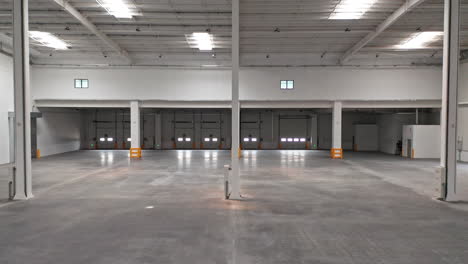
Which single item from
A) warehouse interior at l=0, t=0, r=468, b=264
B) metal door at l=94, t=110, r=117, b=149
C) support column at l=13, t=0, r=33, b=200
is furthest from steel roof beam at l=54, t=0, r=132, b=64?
metal door at l=94, t=110, r=117, b=149

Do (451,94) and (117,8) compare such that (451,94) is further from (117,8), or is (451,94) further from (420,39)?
(117,8)

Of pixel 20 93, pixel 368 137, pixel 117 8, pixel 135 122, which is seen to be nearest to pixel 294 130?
pixel 368 137

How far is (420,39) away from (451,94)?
37.4 ft

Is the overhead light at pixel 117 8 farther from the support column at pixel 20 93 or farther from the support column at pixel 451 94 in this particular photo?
the support column at pixel 451 94

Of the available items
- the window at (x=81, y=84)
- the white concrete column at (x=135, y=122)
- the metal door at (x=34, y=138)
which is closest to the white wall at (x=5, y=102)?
the metal door at (x=34, y=138)

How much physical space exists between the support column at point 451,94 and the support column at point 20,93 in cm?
1456

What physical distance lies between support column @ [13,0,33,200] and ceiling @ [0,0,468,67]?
4176mm

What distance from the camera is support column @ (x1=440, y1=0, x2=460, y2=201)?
10883 millimetres

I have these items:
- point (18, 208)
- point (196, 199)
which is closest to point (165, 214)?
point (196, 199)

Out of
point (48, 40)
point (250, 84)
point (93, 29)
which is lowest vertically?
point (250, 84)

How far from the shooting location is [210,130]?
36469 millimetres

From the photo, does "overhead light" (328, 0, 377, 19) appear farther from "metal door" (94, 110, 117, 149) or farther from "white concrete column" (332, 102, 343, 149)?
"metal door" (94, 110, 117, 149)

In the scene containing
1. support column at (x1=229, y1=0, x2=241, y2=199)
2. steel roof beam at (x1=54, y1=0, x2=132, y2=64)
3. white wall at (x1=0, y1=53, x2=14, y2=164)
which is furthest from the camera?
white wall at (x1=0, y1=53, x2=14, y2=164)

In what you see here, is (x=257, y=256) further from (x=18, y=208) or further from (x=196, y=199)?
(x=18, y=208)
